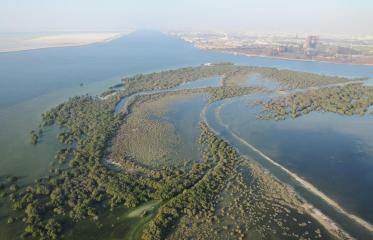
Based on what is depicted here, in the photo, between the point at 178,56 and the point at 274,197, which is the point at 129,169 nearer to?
the point at 274,197

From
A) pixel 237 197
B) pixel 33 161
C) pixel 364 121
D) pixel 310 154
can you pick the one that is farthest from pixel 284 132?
pixel 33 161

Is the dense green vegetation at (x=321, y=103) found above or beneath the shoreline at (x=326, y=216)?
above

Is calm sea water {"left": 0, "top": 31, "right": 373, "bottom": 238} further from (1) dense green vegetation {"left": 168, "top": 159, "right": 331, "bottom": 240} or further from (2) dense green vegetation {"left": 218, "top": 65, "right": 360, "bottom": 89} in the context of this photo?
(2) dense green vegetation {"left": 218, "top": 65, "right": 360, "bottom": 89}

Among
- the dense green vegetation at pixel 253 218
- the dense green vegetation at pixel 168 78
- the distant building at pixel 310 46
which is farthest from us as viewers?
the distant building at pixel 310 46

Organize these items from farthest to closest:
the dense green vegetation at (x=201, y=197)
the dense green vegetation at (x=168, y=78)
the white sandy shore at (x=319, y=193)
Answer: the dense green vegetation at (x=168, y=78) < the white sandy shore at (x=319, y=193) < the dense green vegetation at (x=201, y=197)

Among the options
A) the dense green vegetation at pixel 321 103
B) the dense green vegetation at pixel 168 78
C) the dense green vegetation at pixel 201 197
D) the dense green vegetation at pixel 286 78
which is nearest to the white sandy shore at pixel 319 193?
the dense green vegetation at pixel 201 197

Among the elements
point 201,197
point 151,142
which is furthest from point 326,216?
point 151,142

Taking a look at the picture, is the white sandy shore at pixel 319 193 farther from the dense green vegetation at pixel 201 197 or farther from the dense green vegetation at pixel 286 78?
the dense green vegetation at pixel 286 78
